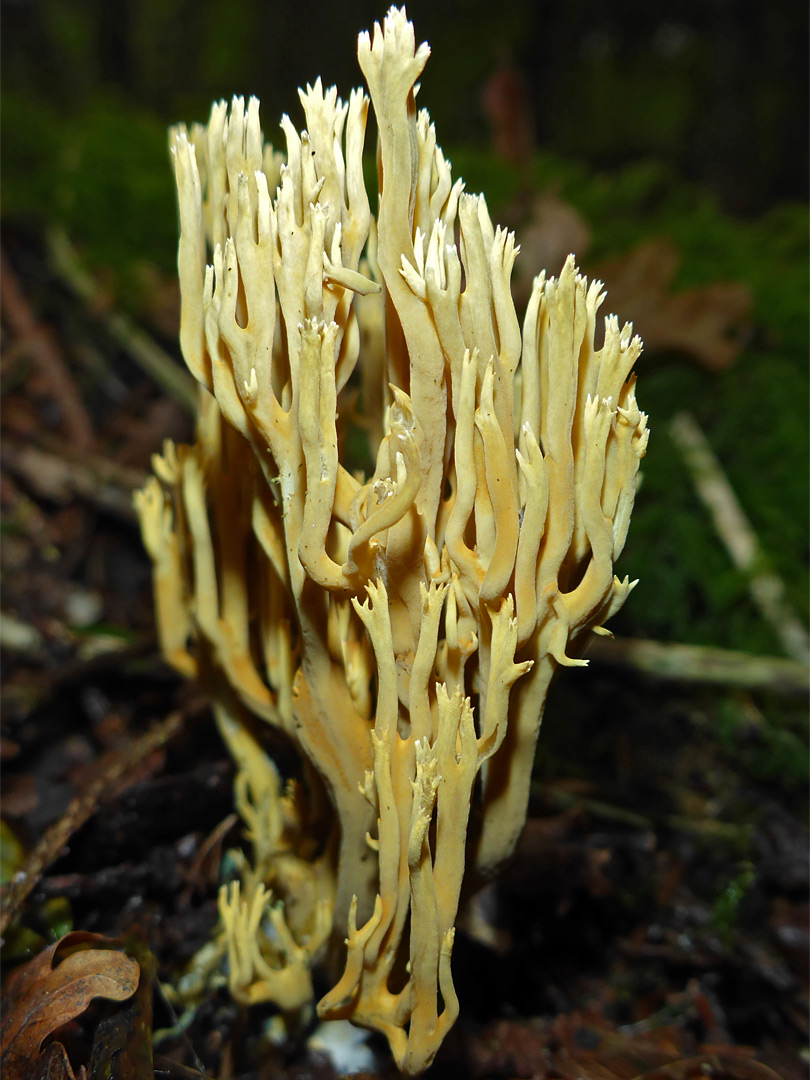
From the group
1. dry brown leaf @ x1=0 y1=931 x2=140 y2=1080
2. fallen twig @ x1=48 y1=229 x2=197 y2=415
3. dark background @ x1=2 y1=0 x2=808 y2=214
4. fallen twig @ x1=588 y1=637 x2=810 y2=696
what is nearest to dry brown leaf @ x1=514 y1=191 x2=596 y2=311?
fallen twig @ x1=48 y1=229 x2=197 y2=415

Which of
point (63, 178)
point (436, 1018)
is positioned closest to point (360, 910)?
point (436, 1018)

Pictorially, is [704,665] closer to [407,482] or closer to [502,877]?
[502,877]

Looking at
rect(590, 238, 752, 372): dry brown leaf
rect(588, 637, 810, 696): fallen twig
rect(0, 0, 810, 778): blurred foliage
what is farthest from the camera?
rect(590, 238, 752, 372): dry brown leaf

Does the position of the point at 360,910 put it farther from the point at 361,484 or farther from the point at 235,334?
the point at 235,334

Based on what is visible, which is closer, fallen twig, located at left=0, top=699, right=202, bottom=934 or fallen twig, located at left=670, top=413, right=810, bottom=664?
fallen twig, located at left=0, top=699, right=202, bottom=934

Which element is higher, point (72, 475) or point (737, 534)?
point (72, 475)

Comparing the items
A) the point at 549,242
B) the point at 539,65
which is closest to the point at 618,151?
the point at 539,65

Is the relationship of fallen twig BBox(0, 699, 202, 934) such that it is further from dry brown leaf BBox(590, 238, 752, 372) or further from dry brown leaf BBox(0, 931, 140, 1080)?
dry brown leaf BBox(590, 238, 752, 372)
